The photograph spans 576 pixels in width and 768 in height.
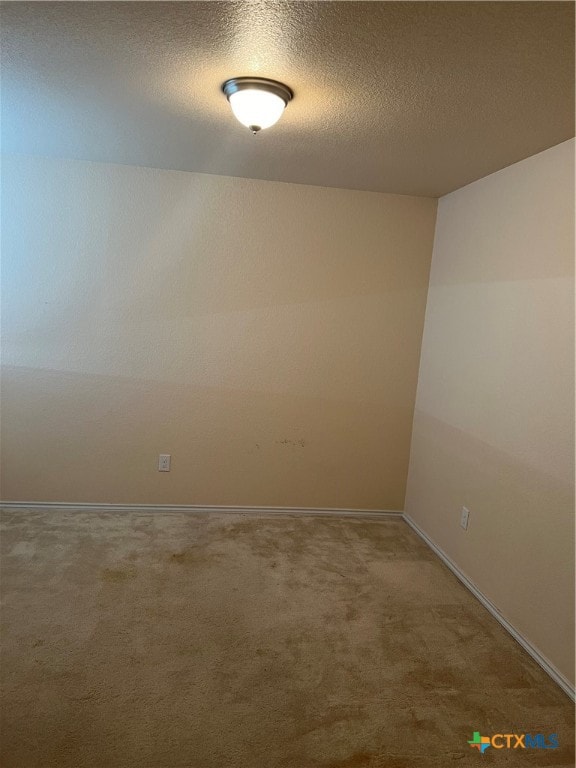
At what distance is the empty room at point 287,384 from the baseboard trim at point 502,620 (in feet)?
0.07

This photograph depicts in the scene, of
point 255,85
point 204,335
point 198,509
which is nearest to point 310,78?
point 255,85

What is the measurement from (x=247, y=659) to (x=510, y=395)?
1.74 meters

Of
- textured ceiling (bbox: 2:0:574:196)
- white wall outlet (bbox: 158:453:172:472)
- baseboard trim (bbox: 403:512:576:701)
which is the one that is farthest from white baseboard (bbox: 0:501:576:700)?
textured ceiling (bbox: 2:0:574:196)

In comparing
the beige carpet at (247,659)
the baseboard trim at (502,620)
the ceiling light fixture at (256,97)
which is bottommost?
the beige carpet at (247,659)

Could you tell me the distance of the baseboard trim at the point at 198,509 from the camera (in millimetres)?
3807

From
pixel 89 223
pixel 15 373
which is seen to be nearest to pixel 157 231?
pixel 89 223

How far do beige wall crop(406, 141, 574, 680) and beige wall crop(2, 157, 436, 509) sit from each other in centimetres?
43

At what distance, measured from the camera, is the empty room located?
191 centimetres

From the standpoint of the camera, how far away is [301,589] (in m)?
3.02

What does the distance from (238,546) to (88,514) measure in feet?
3.51

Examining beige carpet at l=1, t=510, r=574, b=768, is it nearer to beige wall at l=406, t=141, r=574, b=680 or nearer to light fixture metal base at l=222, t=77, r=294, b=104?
beige wall at l=406, t=141, r=574, b=680

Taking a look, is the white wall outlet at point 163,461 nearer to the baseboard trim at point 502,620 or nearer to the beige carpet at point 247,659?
the beige carpet at point 247,659

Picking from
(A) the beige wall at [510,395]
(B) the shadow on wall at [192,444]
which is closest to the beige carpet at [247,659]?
(A) the beige wall at [510,395]

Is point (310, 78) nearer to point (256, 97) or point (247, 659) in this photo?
point (256, 97)
